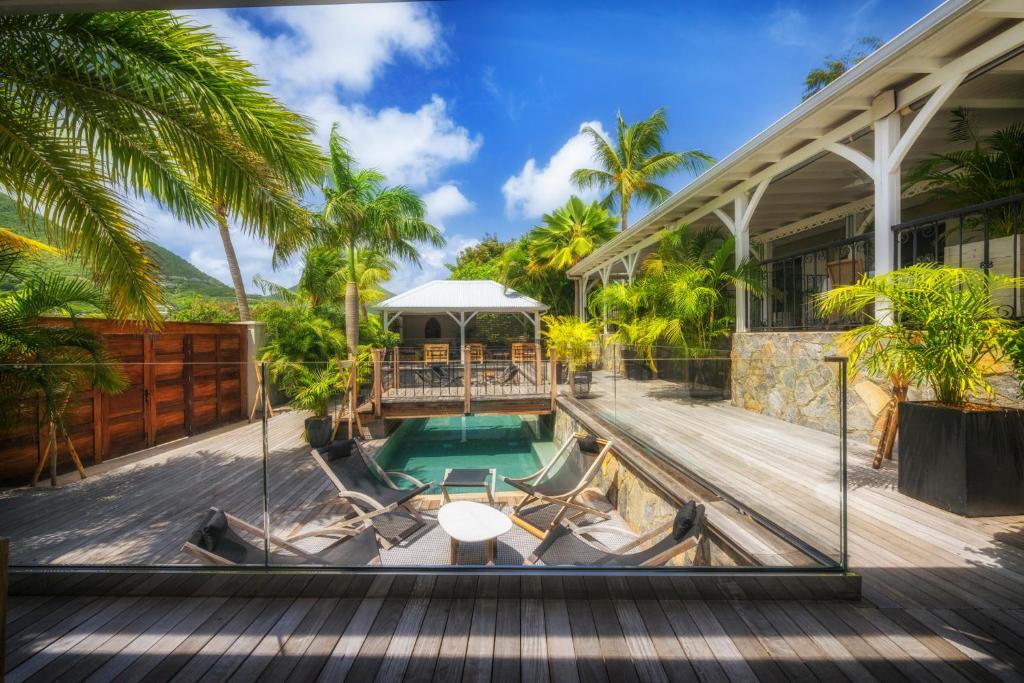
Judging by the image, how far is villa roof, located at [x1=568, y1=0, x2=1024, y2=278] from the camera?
3.57 meters

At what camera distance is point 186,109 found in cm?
376

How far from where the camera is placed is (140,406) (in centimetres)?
596

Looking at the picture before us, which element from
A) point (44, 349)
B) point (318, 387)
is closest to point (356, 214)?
point (318, 387)

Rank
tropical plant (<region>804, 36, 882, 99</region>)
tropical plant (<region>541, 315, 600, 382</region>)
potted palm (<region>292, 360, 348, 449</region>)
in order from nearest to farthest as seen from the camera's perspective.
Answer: potted palm (<region>292, 360, 348, 449</region>) → tropical plant (<region>541, 315, 600, 382</region>) → tropical plant (<region>804, 36, 882, 99</region>)

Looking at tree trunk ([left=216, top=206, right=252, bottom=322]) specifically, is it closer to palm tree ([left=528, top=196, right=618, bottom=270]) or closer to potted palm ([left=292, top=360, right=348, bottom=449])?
potted palm ([left=292, top=360, right=348, bottom=449])

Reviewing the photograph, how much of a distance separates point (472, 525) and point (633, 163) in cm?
1949

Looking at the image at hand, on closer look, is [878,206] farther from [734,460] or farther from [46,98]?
[46,98]

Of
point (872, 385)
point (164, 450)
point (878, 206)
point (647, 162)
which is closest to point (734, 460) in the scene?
point (872, 385)

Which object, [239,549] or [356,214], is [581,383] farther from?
[356,214]

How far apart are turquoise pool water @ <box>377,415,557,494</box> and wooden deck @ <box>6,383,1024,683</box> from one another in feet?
13.7

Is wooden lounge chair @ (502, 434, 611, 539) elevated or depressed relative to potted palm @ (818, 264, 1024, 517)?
depressed

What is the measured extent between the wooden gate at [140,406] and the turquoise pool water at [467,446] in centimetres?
257

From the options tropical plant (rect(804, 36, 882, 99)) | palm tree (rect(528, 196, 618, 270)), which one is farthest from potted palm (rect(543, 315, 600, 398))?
tropical plant (rect(804, 36, 882, 99))

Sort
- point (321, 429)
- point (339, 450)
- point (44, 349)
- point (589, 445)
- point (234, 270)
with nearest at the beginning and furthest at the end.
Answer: point (44, 349) → point (339, 450) → point (589, 445) → point (321, 429) → point (234, 270)
